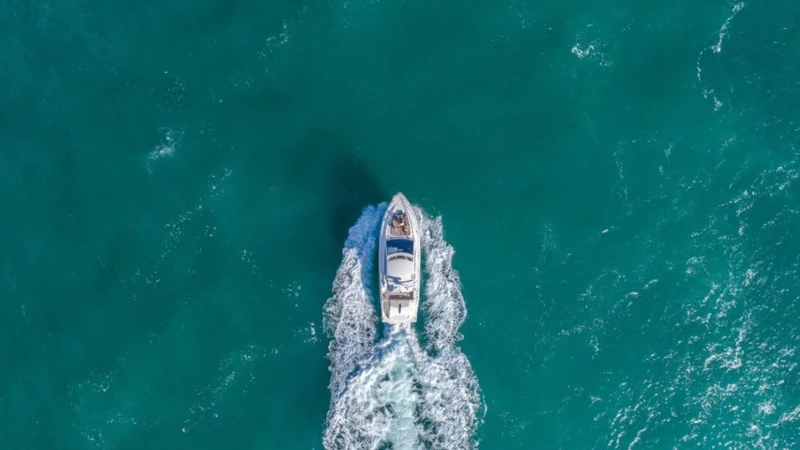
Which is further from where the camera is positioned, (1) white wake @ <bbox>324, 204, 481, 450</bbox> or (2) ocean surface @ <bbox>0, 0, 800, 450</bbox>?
(2) ocean surface @ <bbox>0, 0, 800, 450</bbox>

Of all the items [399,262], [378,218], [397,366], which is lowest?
[397,366]

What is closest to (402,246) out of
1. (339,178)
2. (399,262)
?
(399,262)

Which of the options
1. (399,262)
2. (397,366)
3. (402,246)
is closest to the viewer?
(399,262)

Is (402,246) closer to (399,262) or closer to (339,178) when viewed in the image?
(399,262)

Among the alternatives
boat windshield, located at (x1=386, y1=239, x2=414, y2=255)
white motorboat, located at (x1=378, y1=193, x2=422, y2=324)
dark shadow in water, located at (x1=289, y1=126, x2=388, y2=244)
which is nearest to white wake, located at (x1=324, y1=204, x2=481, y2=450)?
dark shadow in water, located at (x1=289, y1=126, x2=388, y2=244)

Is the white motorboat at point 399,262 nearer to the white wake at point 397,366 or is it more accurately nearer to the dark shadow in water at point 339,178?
the white wake at point 397,366

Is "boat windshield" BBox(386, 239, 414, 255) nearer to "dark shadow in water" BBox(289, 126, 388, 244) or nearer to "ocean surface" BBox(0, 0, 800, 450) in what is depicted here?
"ocean surface" BBox(0, 0, 800, 450)
